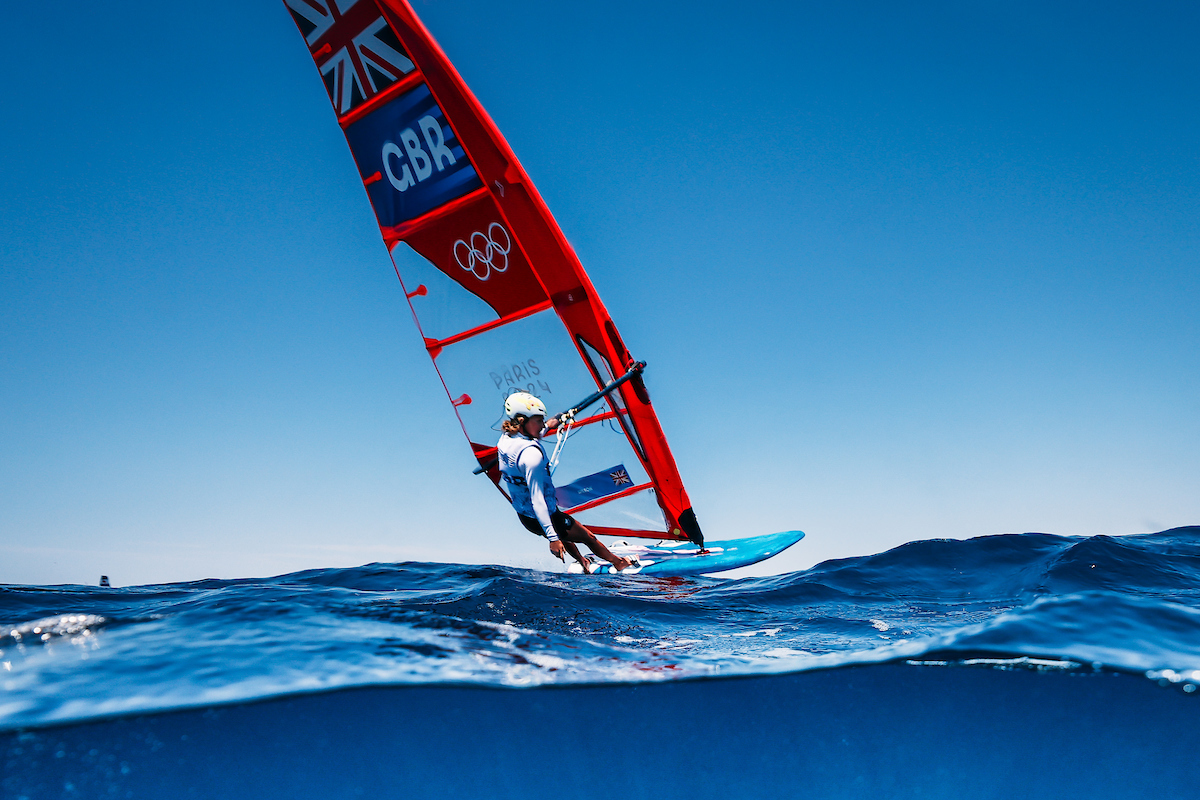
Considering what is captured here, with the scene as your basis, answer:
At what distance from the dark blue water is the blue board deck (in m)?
1.22

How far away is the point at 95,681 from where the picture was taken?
3230mm

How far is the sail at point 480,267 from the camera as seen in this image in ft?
23.7

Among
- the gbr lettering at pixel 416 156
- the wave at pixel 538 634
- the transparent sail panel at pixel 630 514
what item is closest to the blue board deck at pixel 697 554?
the transparent sail panel at pixel 630 514

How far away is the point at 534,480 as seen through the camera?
5.95 meters

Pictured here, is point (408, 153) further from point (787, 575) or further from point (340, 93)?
point (787, 575)

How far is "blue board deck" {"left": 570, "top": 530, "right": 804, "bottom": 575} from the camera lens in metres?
6.62

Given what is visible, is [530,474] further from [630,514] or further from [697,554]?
[697,554]

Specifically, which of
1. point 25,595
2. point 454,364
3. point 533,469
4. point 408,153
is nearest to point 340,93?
point 408,153

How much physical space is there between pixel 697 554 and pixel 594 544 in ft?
4.28

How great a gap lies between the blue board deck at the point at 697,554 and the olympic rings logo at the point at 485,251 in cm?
358

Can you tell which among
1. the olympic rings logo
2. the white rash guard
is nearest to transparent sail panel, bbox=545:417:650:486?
the white rash guard

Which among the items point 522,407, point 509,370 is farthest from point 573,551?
point 509,370

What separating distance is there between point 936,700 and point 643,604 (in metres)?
2.05

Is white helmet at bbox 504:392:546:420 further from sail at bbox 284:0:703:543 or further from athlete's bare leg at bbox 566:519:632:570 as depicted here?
athlete's bare leg at bbox 566:519:632:570
